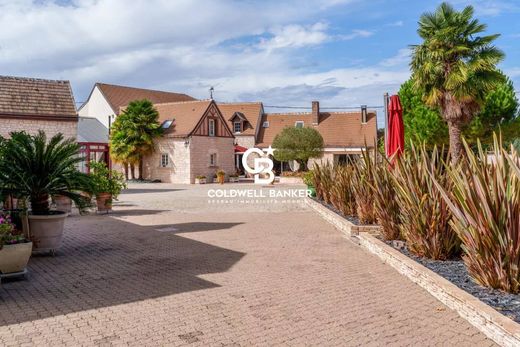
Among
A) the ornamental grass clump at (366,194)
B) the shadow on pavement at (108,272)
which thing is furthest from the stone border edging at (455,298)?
the shadow on pavement at (108,272)

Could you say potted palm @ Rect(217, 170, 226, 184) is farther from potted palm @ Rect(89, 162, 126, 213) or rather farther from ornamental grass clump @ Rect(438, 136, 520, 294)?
ornamental grass clump @ Rect(438, 136, 520, 294)

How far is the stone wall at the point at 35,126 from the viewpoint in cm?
1714

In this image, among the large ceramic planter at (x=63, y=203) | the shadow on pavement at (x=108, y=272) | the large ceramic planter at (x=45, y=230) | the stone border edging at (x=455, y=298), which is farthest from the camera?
the large ceramic planter at (x=63, y=203)

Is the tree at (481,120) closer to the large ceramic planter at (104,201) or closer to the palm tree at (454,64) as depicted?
the palm tree at (454,64)

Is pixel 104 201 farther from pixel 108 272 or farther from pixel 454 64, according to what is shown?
pixel 454 64

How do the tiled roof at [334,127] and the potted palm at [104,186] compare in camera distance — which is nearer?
the potted palm at [104,186]

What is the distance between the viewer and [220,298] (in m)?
5.32

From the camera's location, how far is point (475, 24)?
61.0 feet

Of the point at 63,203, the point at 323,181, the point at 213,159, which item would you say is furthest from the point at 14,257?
the point at 213,159

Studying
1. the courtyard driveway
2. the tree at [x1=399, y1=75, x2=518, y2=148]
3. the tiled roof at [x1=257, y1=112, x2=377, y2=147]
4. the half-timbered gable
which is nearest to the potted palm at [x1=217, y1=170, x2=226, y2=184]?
the half-timbered gable

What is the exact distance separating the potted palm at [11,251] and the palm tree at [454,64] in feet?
53.7

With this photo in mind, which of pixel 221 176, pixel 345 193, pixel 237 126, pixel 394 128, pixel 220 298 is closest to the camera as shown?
pixel 220 298

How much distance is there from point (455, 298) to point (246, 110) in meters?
40.7

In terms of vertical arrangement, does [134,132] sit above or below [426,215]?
above
